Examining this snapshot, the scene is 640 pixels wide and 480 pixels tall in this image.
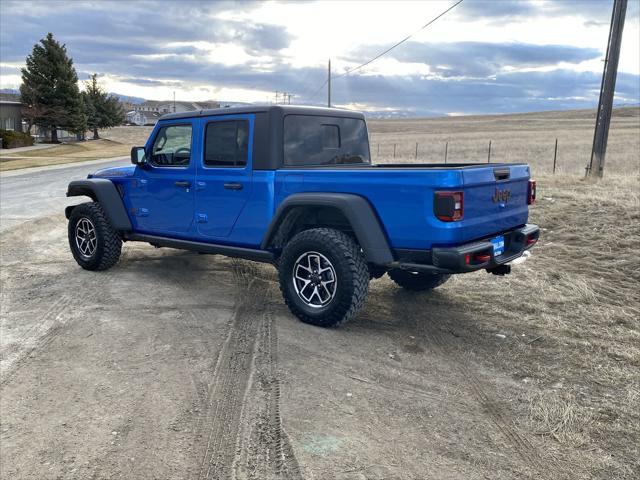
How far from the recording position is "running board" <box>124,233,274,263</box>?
5672 millimetres

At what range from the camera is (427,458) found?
3.15 meters

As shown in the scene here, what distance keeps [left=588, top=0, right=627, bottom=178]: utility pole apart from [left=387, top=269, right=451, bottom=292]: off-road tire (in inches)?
363

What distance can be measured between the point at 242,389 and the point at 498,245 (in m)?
2.57

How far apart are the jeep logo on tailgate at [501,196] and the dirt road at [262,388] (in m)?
1.21

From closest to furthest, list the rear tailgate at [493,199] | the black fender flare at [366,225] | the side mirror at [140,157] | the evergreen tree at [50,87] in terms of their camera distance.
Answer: the rear tailgate at [493,199]
the black fender flare at [366,225]
the side mirror at [140,157]
the evergreen tree at [50,87]

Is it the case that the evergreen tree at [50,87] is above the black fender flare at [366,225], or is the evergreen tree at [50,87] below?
above

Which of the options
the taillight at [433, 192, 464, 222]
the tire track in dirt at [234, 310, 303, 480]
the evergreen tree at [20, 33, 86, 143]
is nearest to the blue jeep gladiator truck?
the taillight at [433, 192, 464, 222]

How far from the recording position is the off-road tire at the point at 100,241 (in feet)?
22.9

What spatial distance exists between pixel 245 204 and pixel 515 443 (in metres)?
3.33

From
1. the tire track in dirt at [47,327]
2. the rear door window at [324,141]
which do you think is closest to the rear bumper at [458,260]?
the rear door window at [324,141]

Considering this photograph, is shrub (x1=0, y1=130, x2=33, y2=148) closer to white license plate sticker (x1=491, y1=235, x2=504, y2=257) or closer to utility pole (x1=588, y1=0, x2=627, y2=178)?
utility pole (x1=588, y1=0, x2=627, y2=178)

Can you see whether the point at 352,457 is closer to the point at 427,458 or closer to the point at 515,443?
the point at 427,458

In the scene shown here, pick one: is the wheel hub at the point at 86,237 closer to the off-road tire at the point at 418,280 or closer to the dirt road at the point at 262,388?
the dirt road at the point at 262,388

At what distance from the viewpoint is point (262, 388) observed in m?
3.98
